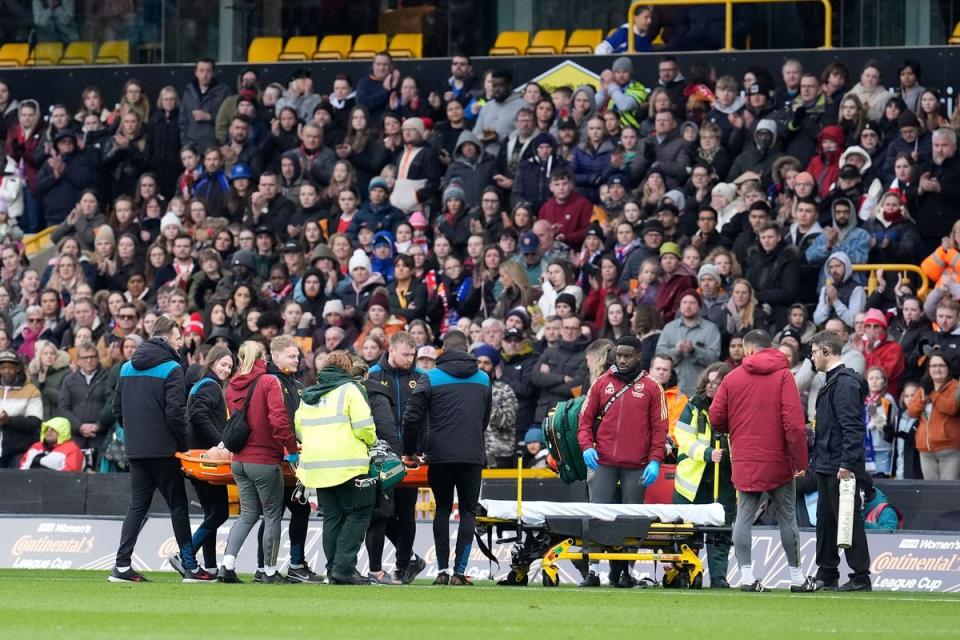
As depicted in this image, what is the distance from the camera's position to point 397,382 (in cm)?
1591

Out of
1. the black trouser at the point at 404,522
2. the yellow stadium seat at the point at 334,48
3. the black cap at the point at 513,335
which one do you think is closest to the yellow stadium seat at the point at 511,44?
the yellow stadium seat at the point at 334,48

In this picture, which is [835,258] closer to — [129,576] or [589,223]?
[589,223]

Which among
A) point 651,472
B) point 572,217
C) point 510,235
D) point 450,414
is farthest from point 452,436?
point 572,217

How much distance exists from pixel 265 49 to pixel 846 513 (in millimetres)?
15617

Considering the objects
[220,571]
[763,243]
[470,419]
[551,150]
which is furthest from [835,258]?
[220,571]

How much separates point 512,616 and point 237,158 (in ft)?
46.7

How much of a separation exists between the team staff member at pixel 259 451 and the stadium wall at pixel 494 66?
11203mm

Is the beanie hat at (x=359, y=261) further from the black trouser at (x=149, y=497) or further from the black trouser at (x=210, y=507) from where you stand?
the black trouser at (x=149, y=497)

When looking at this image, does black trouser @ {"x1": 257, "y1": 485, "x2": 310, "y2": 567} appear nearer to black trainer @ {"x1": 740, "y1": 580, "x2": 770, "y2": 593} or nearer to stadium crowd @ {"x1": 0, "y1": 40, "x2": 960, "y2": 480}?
stadium crowd @ {"x1": 0, "y1": 40, "x2": 960, "y2": 480}

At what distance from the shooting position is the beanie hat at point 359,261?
22.0 metres

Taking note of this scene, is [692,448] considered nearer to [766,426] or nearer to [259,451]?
[766,426]

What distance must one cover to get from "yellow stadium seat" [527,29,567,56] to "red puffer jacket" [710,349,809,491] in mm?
12131

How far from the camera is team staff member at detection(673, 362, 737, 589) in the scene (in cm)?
1573

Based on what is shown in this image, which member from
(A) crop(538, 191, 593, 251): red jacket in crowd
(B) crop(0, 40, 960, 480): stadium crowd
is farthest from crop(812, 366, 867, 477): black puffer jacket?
(A) crop(538, 191, 593, 251): red jacket in crowd
